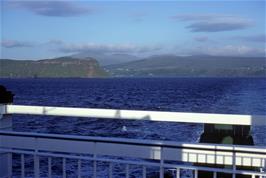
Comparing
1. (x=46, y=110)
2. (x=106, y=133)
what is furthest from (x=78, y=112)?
(x=106, y=133)

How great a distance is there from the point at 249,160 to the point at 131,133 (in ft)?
64.2

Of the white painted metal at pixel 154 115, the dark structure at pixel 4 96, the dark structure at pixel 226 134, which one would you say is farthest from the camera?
the dark structure at pixel 226 134

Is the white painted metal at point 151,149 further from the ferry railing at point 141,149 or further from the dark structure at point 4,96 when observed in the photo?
the dark structure at point 4,96

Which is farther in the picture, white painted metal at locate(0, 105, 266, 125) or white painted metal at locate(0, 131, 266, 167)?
white painted metal at locate(0, 105, 266, 125)

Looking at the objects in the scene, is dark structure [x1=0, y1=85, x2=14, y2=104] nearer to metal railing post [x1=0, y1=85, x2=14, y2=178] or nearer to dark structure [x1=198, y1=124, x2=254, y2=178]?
metal railing post [x1=0, y1=85, x2=14, y2=178]

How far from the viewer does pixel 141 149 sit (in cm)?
429

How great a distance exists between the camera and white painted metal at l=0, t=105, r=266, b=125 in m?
4.52

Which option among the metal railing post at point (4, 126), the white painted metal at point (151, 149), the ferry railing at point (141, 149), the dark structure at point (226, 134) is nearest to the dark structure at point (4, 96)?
the metal railing post at point (4, 126)

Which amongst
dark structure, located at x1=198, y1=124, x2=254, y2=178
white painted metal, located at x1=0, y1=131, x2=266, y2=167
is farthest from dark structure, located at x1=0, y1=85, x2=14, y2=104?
dark structure, located at x1=198, y1=124, x2=254, y2=178

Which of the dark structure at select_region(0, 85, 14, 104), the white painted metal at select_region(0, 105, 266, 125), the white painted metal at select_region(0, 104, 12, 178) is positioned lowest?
the white painted metal at select_region(0, 104, 12, 178)

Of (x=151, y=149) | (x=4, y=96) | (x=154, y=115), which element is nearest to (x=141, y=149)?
(x=151, y=149)

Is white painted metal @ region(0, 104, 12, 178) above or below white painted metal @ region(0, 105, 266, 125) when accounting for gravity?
below

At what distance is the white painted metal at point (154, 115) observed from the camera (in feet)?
14.8

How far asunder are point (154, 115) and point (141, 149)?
1.80 ft
